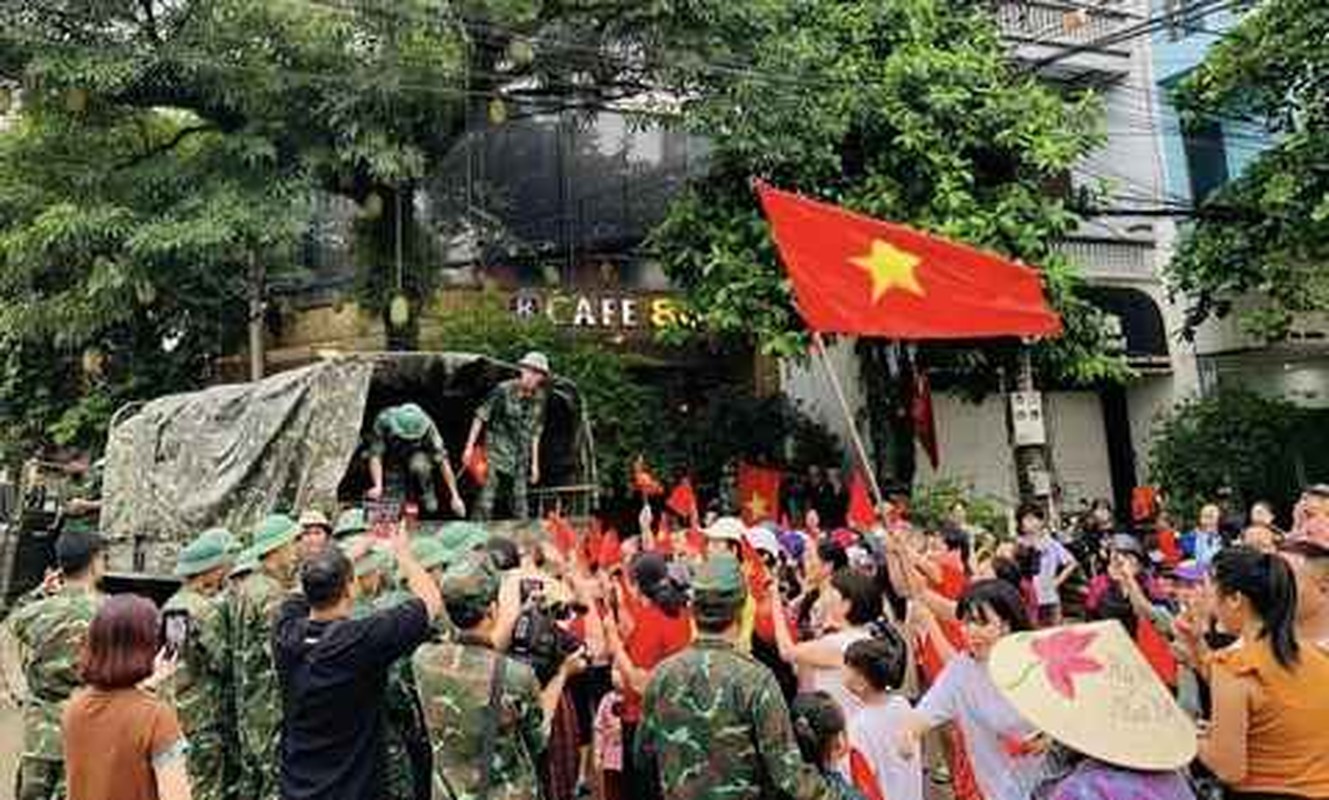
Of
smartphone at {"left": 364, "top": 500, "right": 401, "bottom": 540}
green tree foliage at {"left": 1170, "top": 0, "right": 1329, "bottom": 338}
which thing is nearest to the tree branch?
smartphone at {"left": 364, "top": 500, "right": 401, "bottom": 540}

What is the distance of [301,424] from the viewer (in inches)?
347

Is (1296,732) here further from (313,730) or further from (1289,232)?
(1289,232)

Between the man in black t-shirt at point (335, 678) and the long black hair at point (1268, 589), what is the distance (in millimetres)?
2425

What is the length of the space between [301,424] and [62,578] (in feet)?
12.0

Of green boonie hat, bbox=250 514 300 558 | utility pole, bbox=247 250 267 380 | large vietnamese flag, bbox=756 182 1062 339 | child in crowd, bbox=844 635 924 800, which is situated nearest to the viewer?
child in crowd, bbox=844 635 924 800

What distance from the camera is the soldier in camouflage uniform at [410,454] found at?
29.3ft

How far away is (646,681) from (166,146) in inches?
443

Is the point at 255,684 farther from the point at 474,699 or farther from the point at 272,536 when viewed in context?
the point at 474,699

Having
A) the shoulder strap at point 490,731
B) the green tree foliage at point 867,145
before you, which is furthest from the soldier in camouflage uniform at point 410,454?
the green tree foliage at point 867,145

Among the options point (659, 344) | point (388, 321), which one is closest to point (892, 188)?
point (659, 344)

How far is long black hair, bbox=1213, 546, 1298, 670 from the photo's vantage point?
331 cm

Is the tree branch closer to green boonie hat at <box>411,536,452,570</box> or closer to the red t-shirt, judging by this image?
green boonie hat at <box>411,536,452,570</box>

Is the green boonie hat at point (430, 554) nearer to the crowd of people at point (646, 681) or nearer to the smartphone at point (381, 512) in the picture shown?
the crowd of people at point (646, 681)

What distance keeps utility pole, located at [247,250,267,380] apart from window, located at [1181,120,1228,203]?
14.2 meters
